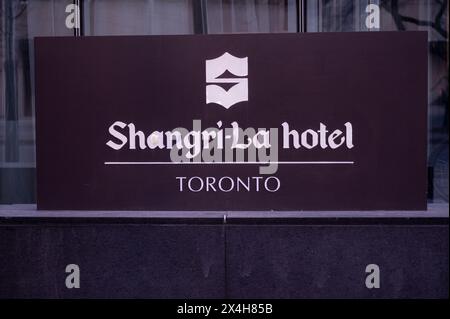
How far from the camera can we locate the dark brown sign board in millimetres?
4473

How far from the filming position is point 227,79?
4.54 meters

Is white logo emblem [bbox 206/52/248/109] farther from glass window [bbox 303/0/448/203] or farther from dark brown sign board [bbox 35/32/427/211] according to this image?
glass window [bbox 303/0/448/203]

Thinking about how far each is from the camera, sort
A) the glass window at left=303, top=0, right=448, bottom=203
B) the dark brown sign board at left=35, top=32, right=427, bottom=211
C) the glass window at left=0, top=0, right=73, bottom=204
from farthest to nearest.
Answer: the glass window at left=0, top=0, right=73, bottom=204 < the glass window at left=303, top=0, right=448, bottom=203 < the dark brown sign board at left=35, top=32, right=427, bottom=211

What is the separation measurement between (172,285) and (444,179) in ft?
9.55

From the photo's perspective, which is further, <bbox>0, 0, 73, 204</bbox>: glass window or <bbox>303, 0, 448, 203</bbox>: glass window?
<bbox>0, 0, 73, 204</bbox>: glass window

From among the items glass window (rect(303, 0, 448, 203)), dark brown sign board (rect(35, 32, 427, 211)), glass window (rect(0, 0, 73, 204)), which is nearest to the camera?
dark brown sign board (rect(35, 32, 427, 211))

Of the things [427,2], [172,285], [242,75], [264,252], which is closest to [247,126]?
[242,75]

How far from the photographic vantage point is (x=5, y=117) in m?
5.68

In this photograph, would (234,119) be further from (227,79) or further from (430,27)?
(430,27)

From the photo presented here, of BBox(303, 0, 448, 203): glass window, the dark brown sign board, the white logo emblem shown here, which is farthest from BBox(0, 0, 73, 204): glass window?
BBox(303, 0, 448, 203): glass window

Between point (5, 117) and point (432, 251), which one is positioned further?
point (5, 117)

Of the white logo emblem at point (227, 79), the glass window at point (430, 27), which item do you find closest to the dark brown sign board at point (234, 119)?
the white logo emblem at point (227, 79)

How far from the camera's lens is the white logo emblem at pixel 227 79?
4.52 metres
